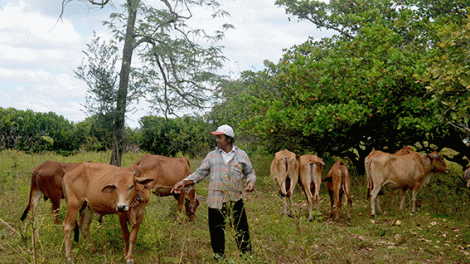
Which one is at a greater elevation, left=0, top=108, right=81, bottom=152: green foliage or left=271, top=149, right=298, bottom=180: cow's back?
left=0, top=108, right=81, bottom=152: green foliage

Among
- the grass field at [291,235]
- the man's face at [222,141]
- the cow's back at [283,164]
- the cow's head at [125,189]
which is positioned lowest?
the grass field at [291,235]

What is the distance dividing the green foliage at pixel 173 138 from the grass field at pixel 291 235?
29.6 ft

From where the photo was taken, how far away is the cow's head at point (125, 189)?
5.85m

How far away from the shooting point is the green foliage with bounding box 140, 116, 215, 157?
21141 millimetres

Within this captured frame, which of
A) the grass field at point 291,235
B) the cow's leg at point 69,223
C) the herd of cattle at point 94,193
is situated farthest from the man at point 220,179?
the cow's leg at point 69,223

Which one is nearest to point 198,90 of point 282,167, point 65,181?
point 282,167

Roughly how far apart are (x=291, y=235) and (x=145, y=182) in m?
2.74

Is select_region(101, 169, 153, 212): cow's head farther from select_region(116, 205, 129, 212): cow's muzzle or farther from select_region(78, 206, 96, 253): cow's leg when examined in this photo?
select_region(78, 206, 96, 253): cow's leg

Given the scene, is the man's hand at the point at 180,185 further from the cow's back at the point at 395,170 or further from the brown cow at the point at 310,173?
the cow's back at the point at 395,170

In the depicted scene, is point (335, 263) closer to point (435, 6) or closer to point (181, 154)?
point (435, 6)

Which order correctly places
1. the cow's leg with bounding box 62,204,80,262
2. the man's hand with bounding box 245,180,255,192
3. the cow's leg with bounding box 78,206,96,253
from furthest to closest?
the cow's leg with bounding box 78,206,96,253
the cow's leg with bounding box 62,204,80,262
the man's hand with bounding box 245,180,255,192

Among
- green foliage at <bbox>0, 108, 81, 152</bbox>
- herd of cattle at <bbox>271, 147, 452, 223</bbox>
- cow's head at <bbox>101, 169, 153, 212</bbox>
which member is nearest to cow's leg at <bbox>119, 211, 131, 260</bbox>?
cow's head at <bbox>101, 169, 153, 212</bbox>

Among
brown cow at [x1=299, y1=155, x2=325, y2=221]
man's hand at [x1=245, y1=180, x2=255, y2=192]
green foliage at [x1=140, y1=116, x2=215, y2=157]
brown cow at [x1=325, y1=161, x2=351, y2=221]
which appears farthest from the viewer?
green foliage at [x1=140, y1=116, x2=215, y2=157]

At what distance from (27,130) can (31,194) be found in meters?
12.8
